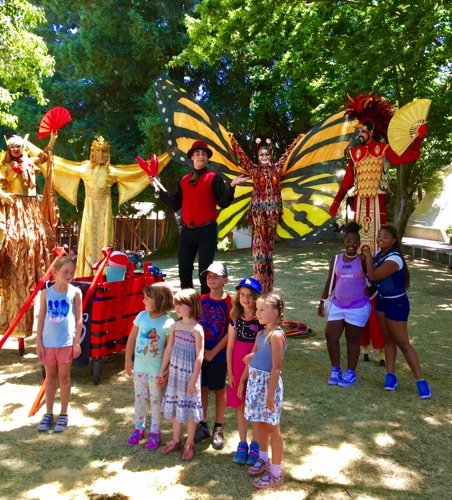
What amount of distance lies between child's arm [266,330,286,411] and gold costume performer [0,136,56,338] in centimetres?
328

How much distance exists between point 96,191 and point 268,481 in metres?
4.37

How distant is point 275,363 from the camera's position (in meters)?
2.81

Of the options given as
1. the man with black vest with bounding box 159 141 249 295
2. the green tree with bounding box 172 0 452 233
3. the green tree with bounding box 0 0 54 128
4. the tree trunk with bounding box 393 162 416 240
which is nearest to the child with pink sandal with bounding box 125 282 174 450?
the man with black vest with bounding box 159 141 249 295

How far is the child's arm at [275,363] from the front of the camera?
2781 millimetres

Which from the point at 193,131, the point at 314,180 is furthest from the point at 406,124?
the point at 193,131

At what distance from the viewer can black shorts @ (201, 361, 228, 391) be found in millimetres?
3354

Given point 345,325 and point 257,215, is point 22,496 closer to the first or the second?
point 345,325

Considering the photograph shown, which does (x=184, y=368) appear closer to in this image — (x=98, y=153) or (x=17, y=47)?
(x=98, y=153)

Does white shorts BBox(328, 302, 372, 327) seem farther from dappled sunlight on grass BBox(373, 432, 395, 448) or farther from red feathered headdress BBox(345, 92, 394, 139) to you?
red feathered headdress BBox(345, 92, 394, 139)

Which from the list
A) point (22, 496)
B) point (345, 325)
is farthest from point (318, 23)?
point (22, 496)

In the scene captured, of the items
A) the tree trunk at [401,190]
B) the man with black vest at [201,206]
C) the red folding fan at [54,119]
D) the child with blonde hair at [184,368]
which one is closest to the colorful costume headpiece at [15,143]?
the red folding fan at [54,119]

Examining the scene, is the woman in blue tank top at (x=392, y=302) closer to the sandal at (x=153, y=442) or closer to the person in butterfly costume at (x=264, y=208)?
the person in butterfly costume at (x=264, y=208)

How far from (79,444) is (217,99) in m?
13.8

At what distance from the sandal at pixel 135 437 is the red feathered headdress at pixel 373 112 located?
3.97 meters
